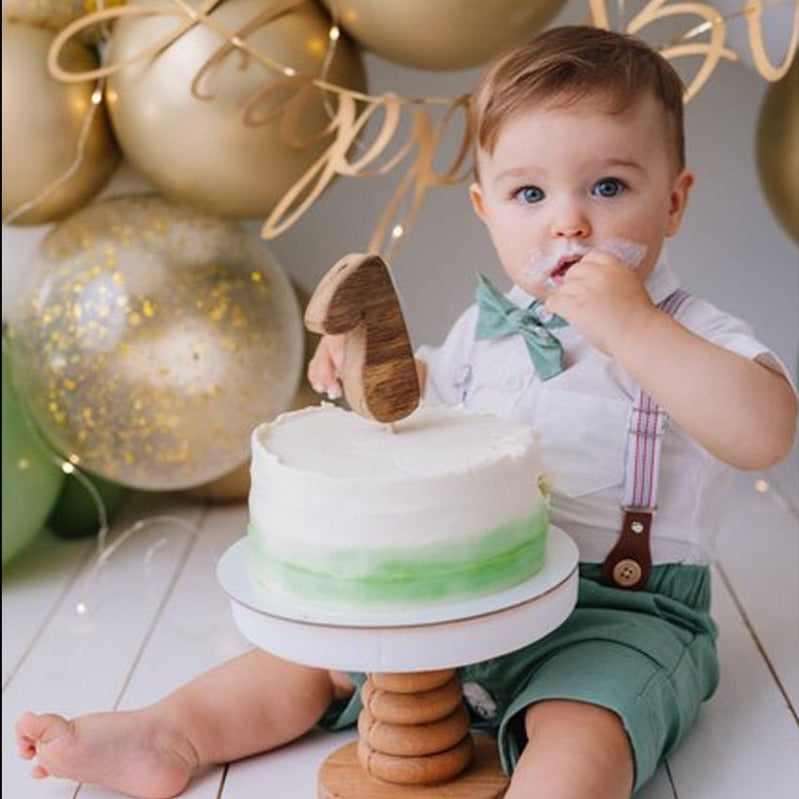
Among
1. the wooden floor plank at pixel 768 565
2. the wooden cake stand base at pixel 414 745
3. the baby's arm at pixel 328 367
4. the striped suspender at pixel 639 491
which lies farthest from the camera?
the wooden floor plank at pixel 768 565

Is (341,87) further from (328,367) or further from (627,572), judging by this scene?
(627,572)

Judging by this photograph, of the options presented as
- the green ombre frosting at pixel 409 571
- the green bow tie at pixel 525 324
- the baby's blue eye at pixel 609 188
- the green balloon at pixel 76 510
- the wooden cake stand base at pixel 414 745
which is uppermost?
the baby's blue eye at pixel 609 188

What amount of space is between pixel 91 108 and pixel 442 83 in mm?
484

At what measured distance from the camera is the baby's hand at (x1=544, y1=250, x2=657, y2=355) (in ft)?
3.68

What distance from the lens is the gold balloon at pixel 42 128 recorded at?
1.77 meters

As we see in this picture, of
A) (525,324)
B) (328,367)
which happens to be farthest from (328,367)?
(525,324)

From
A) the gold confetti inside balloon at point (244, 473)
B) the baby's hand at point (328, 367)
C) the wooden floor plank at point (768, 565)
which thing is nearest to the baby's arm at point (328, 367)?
the baby's hand at point (328, 367)

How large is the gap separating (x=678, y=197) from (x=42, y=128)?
86 cm

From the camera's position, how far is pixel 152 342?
176 cm

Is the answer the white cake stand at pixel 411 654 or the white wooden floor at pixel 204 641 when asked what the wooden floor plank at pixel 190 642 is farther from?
the white cake stand at pixel 411 654

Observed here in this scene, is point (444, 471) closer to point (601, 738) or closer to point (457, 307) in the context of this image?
point (601, 738)

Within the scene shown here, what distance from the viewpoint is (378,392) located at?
1.11m

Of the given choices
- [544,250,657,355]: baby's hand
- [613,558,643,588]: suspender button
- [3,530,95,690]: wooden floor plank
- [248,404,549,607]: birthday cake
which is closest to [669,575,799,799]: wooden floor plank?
[613,558,643,588]: suspender button

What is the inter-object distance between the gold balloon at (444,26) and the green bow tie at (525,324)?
0.38 meters
